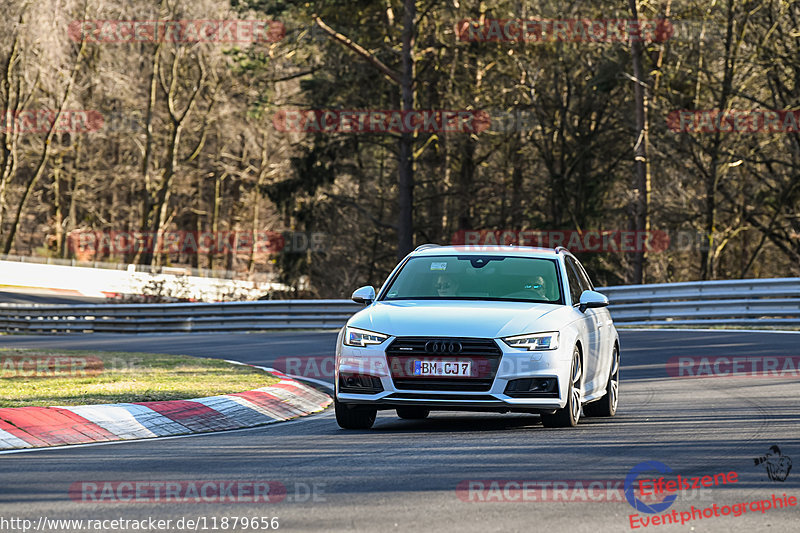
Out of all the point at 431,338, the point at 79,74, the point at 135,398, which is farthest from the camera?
the point at 79,74

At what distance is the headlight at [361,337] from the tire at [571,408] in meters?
1.51

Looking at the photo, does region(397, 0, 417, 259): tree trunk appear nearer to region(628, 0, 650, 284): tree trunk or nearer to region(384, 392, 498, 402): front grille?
region(628, 0, 650, 284): tree trunk

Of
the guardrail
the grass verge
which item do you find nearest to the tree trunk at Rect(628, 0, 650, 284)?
the guardrail

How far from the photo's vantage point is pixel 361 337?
952cm

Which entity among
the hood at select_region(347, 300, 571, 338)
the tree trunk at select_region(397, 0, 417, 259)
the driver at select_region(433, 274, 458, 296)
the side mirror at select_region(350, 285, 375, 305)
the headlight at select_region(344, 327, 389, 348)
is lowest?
the headlight at select_region(344, 327, 389, 348)

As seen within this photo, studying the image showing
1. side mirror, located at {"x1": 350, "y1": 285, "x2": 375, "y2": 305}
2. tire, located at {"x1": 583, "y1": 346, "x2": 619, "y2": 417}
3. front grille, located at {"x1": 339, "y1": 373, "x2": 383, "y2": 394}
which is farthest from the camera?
tire, located at {"x1": 583, "y1": 346, "x2": 619, "y2": 417}

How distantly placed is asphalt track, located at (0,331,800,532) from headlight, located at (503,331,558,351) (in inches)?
27.4

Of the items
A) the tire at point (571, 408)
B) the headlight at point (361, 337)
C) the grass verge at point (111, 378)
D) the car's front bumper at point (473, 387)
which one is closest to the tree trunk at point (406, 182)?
the grass verge at point (111, 378)

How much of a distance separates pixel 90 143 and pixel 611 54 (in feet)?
114

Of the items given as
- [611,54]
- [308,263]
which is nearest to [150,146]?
[308,263]

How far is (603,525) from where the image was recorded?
18.8 feet

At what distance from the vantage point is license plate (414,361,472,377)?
30.0 feet

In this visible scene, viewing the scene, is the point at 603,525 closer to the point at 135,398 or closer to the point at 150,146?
the point at 135,398

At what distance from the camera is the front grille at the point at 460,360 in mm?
9141
